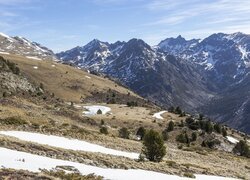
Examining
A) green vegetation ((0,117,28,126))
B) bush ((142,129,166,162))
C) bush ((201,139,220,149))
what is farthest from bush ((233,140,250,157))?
green vegetation ((0,117,28,126))

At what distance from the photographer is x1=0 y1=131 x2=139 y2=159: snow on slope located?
38562 mm

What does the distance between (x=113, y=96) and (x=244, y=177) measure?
154230 mm

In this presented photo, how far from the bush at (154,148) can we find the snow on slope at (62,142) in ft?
5.79

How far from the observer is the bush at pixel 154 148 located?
41.2 meters

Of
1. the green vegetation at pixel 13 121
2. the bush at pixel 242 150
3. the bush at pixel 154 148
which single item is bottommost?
the bush at pixel 242 150

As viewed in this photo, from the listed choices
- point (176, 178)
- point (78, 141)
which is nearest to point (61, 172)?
point (176, 178)

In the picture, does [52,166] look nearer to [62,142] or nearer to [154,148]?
[62,142]

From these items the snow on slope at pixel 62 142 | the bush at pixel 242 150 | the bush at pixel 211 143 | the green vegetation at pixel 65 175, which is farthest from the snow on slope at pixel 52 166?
the bush at pixel 211 143

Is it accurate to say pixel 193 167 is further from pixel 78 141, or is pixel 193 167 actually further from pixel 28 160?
pixel 28 160

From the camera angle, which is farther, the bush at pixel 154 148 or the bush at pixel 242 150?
the bush at pixel 242 150

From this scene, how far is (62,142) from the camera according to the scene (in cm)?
4028

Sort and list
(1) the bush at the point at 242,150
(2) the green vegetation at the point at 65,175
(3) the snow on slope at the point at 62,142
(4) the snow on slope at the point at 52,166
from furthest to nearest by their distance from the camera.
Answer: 1. (1) the bush at the point at 242,150
2. (3) the snow on slope at the point at 62,142
3. (4) the snow on slope at the point at 52,166
4. (2) the green vegetation at the point at 65,175

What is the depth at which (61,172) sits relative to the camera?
84.7 feet

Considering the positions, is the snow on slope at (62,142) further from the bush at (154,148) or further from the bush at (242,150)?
the bush at (242,150)
